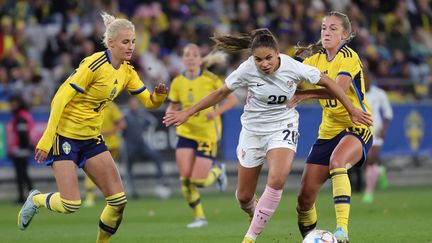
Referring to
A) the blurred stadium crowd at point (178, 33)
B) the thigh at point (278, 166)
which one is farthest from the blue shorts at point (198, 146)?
the blurred stadium crowd at point (178, 33)

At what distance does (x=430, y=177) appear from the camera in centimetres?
2314

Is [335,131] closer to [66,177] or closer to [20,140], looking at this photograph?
[66,177]

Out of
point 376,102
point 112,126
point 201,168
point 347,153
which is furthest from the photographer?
point 112,126

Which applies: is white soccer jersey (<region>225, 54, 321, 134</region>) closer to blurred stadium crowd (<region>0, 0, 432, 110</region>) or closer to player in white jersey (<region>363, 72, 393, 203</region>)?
player in white jersey (<region>363, 72, 393, 203</region>)

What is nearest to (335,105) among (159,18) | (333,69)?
(333,69)

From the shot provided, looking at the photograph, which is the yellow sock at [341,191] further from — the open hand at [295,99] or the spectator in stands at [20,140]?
the spectator in stands at [20,140]

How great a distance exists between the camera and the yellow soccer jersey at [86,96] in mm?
9859

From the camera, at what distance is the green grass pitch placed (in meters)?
12.1

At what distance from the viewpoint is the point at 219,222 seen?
14.7 meters

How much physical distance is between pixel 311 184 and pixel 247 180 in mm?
762

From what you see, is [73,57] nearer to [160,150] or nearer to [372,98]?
[160,150]

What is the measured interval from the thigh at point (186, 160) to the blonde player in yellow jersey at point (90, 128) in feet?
14.5

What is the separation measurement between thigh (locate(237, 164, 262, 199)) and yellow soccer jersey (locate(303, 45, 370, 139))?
1.07 metres

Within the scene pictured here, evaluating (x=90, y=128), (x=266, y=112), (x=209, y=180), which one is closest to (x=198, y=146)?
(x=209, y=180)
